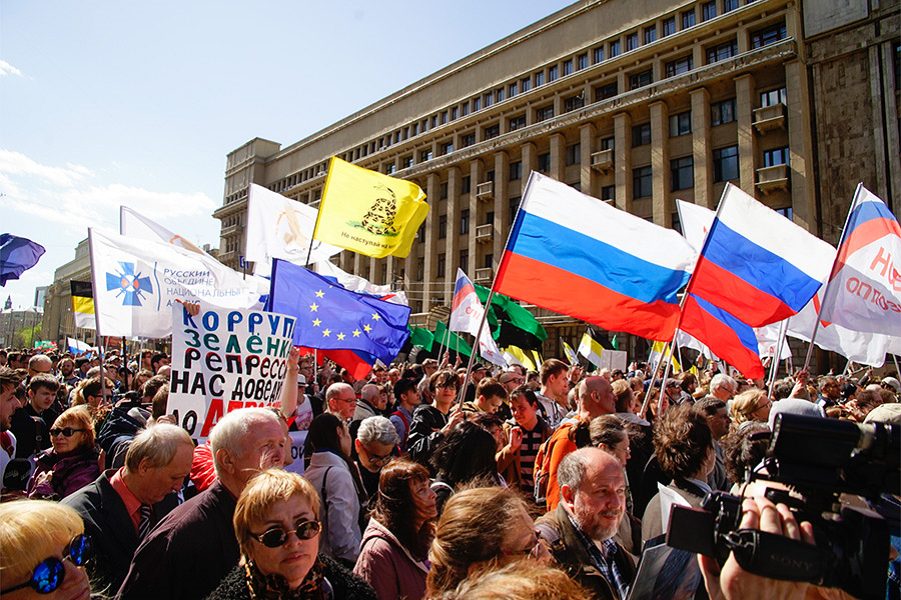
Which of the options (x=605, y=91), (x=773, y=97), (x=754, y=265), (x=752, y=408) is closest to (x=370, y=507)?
(x=752, y=408)

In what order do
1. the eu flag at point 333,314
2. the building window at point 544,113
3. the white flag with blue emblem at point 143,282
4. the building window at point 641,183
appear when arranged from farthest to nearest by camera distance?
the building window at point 544,113, the building window at point 641,183, the eu flag at point 333,314, the white flag with blue emblem at point 143,282

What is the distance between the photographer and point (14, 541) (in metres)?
1.73

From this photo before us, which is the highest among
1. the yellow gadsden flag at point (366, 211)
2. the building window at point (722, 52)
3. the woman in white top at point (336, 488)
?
the building window at point (722, 52)

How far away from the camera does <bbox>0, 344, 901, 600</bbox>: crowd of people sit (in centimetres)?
179

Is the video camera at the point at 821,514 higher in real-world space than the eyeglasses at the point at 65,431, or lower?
higher

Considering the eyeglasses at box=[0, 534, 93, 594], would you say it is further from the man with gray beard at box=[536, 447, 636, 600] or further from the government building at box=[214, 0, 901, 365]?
the government building at box=[214, 0, 901, 365]

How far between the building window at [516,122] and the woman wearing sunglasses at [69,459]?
Answer: 35647 mm

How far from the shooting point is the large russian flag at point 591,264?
6.55 metres

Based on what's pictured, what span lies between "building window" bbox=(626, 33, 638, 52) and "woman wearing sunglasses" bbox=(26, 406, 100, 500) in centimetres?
3422

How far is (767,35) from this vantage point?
27.6 meters

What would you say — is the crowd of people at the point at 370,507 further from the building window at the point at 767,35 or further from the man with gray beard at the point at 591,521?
the building window at the point at 767,35

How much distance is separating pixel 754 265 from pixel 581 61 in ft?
102

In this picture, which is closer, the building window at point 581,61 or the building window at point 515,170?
the building window at point 581,61

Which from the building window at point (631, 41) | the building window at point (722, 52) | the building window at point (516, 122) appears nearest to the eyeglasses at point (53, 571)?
the building window at point (722, 52)
